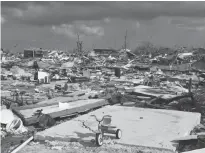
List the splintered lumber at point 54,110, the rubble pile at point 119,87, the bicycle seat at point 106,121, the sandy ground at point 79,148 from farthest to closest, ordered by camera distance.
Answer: the rubble pile at point 119,87 → the splintered lumber at point 54,110 → the bicycle seat at point 106,121 → the sandy ground at point 79,148

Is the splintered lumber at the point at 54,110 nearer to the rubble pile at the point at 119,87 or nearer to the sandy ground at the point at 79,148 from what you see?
the rubble pile at the point at 119,87

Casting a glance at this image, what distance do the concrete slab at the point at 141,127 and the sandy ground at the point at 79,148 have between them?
13cm

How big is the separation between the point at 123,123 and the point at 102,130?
4.42 feet

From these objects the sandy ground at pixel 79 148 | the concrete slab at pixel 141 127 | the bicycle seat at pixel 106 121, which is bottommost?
the sandy ground at pixel 79 148

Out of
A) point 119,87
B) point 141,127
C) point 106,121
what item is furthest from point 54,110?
point 119,87

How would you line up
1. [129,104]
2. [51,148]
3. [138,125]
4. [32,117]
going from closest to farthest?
[51,148] < [138,125] < [32,117] < [129,104]

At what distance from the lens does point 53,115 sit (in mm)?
7859

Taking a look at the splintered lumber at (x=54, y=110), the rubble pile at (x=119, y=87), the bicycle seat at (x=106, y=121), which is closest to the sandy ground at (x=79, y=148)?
the bicycle seat at (x=106, y=121)

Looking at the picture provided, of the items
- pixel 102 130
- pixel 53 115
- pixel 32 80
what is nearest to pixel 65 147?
pixel 102 130

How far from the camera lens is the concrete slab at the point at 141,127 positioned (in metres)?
5.95

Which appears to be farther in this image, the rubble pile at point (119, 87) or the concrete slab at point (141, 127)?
the rubble pile at point (119, 87)

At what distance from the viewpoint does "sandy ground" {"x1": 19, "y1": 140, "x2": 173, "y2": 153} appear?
216 inches

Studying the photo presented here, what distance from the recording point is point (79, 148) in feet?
18.6

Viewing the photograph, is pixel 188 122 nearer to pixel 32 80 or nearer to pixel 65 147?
pixel 65 147
